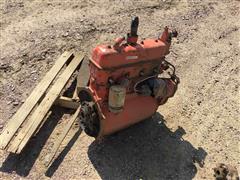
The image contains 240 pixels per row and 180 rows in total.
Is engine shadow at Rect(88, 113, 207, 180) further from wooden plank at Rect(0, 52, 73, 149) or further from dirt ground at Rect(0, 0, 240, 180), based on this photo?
wooden plank at Rect(0, 52, 73, 149)

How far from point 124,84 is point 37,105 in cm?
145

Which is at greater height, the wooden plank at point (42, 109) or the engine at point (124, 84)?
the engine at point (124, 84)

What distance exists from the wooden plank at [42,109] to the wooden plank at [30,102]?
0.25 ft

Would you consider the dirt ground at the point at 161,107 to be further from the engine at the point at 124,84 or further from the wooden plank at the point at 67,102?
the engine at the point at 124,84

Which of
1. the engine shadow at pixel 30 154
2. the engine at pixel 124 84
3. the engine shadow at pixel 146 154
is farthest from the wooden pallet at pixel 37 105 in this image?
the engine shadow at pixel 146 154

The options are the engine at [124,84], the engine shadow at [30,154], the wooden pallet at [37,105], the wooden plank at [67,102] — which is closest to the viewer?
the engine at [124,84]

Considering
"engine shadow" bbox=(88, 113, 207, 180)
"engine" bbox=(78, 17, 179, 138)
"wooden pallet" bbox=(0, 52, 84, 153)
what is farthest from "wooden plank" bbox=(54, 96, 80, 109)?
"engine shadow" bbox=(88, 113, 207, 180)

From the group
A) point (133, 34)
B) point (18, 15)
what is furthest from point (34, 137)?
point (18, 15)

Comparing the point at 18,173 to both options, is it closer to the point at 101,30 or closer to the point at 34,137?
the point at 34,137

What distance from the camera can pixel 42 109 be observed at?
4.73 metres

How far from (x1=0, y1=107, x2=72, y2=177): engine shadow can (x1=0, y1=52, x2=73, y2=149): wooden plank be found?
220 millimetres

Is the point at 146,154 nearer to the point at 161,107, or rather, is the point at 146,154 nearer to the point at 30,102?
the point at 161,107

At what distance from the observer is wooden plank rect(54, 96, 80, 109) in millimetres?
4895

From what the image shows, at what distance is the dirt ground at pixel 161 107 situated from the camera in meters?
4.39
